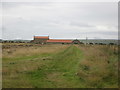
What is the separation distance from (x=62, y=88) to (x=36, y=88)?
Answer: 1.42 metres

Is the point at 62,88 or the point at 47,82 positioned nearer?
the point at 62,88

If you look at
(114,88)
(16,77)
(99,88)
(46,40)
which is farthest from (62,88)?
(46,40)

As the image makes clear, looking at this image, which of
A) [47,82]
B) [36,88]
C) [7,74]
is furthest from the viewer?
[7,74]

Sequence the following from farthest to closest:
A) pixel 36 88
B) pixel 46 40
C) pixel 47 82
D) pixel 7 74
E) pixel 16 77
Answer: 1. pixel 46 40
2. pixel 7 74
3. pixel 16 77
4. pixel 47 82
5. pixel 36 88

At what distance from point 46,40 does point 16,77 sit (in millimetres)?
105782

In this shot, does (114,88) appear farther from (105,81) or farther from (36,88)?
(36,88)

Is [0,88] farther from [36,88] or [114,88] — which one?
[114,88]

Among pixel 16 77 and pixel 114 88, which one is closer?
pixel 114 88

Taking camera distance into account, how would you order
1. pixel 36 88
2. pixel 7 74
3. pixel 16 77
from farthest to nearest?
pixel 7 74 → pixel 16 77 → pixel 36 88

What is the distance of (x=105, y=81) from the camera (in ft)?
41.3

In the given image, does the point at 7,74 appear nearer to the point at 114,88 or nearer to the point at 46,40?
the point at 114,88

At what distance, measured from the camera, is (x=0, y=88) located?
1073 cm

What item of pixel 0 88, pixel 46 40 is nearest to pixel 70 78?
pixel 0 88

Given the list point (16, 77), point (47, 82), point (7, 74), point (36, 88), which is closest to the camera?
point (36, 88)
